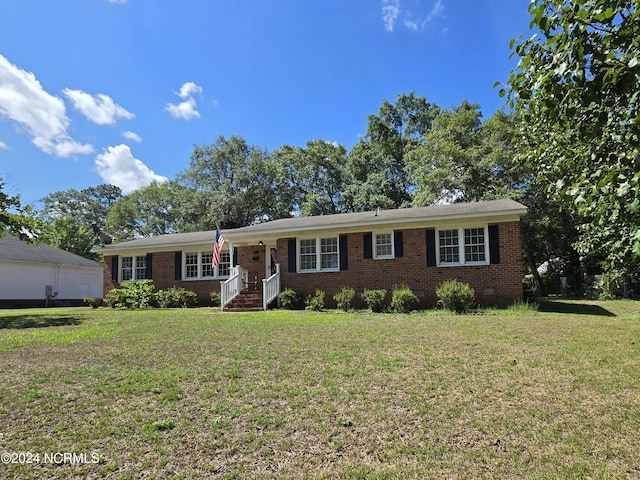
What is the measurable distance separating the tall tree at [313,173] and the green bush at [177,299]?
18614mm

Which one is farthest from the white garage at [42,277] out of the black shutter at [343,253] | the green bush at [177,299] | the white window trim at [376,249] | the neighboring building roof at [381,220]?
the white window trim at [376,249]

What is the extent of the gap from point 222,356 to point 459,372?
3.55 m

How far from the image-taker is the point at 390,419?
390 centimetres

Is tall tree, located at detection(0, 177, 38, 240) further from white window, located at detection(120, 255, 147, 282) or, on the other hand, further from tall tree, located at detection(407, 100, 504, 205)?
tall tree, located at detection(407, 100, 504, 205)

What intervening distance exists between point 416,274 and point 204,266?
34.3ft

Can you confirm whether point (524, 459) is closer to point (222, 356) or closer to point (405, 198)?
point (222, 356)

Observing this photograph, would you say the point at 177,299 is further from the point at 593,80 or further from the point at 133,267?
the point at 593,80

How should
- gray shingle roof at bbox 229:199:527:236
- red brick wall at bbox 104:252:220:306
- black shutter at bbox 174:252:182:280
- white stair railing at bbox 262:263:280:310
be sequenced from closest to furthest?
gray shingle roof at bbox 229:199:527:236 < white stair railing at bbox 262:263:280:310 < red brick wall at bbox 104:252:220:306 < black shutter at bbox 174:252:182:280

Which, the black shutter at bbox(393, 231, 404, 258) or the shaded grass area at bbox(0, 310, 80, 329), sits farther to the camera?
the black shutter at bbox(393, 231, 404, 258)

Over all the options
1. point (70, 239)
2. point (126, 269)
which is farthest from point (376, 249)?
point (70, 239)

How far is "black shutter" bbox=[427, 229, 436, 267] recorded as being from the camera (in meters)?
14.0

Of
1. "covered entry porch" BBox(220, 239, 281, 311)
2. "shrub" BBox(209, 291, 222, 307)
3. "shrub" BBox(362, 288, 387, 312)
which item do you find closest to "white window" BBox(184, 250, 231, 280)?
"covered entry porch" BBox(220, 239, 281, 311)

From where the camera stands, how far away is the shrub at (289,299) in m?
15.3

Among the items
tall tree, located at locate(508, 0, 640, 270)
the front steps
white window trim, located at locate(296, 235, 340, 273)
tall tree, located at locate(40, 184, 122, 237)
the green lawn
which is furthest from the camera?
tall tree, located at locate(40, 184, 122, 237)
